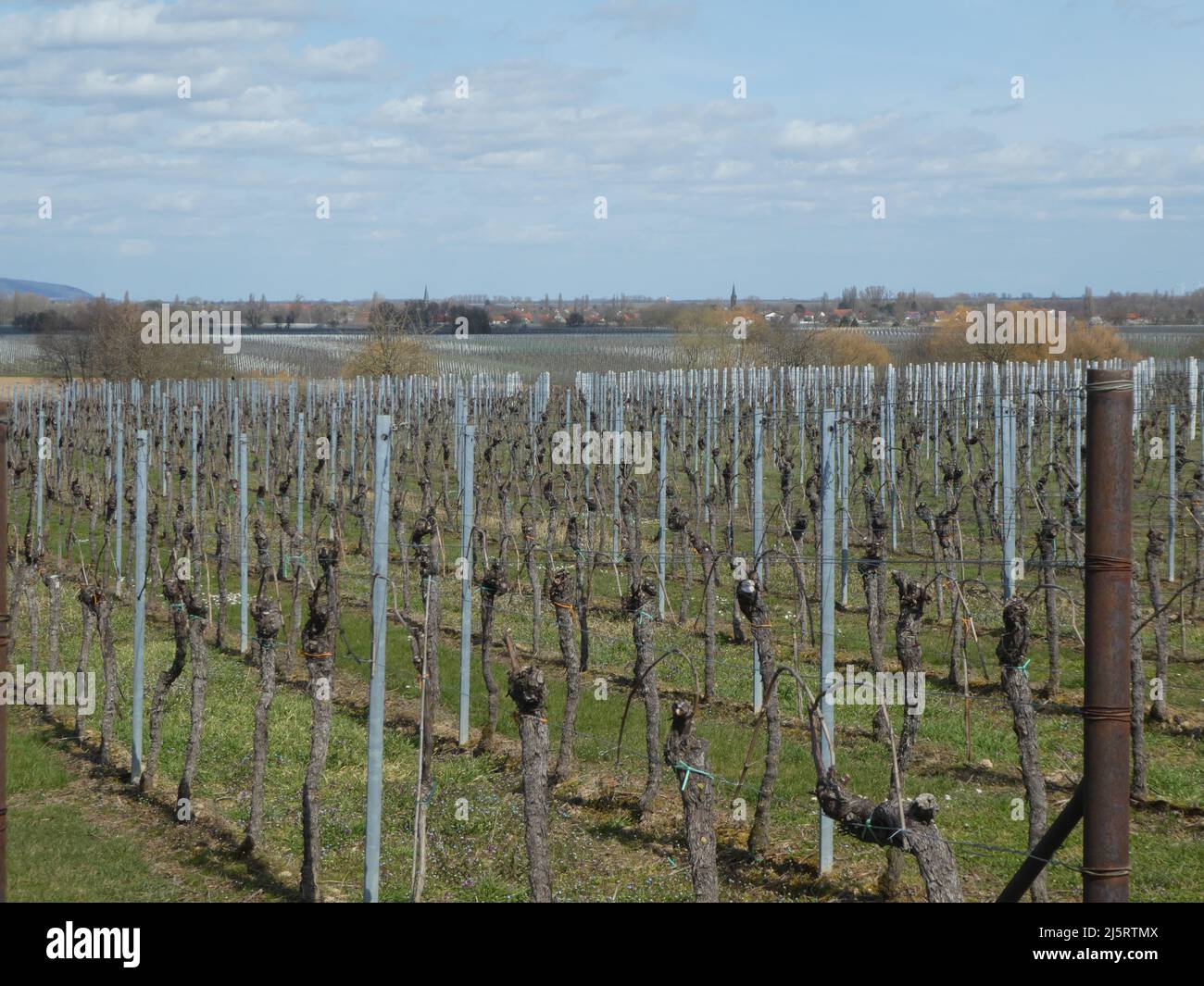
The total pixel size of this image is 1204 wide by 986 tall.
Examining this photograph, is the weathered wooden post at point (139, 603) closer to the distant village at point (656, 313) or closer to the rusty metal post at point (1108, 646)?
the rusty metal post at point (1108, 646)

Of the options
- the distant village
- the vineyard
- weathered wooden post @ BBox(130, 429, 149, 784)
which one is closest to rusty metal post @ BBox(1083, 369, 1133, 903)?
the vineyard

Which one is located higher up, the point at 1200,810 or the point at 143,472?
the point at 143,472

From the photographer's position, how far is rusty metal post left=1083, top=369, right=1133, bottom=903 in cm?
326

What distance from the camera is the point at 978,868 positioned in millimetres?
6273

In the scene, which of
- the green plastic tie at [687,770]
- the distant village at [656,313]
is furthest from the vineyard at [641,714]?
the distant village at [656,313]

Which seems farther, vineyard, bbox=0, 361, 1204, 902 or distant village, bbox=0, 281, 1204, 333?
distant village, bbox=0, 281, 1204, 333

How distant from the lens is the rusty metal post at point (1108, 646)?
10.7 ft

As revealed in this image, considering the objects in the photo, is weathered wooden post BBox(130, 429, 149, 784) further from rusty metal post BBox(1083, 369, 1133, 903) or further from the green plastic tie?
rusty metal post BBox(1083, 369, 1133, 903)

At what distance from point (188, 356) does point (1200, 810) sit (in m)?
40.5

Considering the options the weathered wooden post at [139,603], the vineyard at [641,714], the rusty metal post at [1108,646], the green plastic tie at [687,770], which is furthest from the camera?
the weathered wooden post at [139,603]

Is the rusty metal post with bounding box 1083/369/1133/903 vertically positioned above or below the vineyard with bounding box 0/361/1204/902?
above

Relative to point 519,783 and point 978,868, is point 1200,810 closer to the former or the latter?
point 978,868
